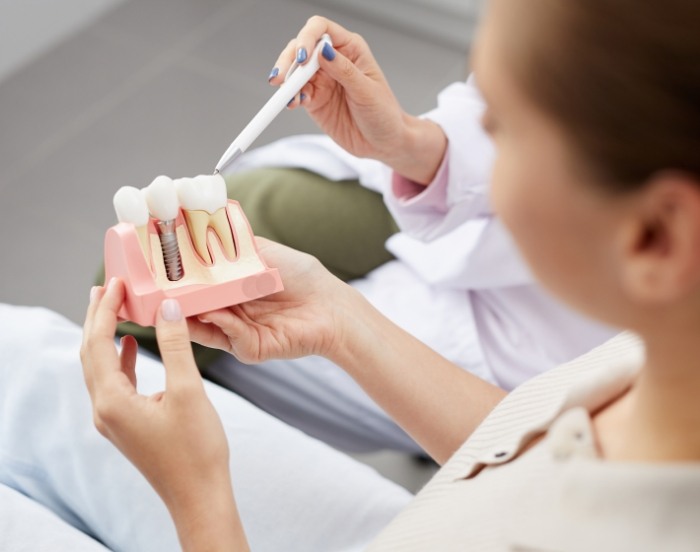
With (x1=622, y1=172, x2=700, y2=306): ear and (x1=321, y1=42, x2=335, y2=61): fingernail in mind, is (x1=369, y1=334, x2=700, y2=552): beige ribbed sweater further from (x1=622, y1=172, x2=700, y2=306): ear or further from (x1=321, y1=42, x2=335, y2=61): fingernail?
(x1=321, y1=42, x2=335, y2=61): fingernail

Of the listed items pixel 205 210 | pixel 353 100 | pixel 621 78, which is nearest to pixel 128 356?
pixel 205 210

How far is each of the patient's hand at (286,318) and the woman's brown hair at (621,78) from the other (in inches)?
19.4

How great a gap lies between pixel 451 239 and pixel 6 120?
1.34 meters

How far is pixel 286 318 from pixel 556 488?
391 millimetres

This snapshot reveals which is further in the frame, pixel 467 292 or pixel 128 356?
pixel 467 292

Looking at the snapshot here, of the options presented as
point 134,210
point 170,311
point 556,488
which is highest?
point 134,210

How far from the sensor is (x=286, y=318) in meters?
0.92

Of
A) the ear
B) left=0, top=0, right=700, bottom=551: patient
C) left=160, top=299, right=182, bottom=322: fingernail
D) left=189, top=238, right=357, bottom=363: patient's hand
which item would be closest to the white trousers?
left=0, top=0, right=700, bottom=551: patient

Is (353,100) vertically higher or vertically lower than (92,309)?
higher

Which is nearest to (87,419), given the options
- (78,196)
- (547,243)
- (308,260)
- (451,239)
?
(308,260)

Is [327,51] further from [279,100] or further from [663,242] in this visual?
[663,242]

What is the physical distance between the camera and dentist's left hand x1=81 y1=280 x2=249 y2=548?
2.37 feet

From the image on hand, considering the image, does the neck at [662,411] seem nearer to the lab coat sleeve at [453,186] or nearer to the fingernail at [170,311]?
the fingernail at [170,311]

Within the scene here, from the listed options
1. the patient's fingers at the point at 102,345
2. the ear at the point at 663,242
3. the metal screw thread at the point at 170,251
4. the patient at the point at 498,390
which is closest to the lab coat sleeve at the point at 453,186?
the patient at the point at 498,390
